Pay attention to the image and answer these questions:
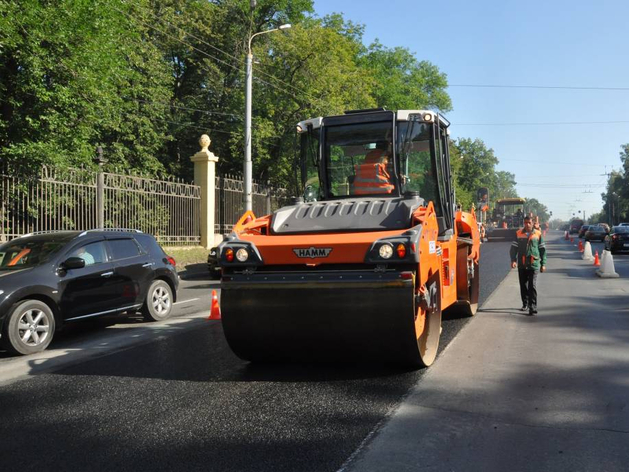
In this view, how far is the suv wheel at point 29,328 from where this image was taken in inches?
269

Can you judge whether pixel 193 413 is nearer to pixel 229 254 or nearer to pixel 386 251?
pixel 229 254

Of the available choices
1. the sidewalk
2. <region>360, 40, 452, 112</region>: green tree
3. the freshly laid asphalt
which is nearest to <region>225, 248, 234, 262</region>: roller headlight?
the freshly laid asphalt

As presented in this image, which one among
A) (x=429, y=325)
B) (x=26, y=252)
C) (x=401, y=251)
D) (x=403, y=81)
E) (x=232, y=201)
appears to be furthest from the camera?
(x=403, y=81)

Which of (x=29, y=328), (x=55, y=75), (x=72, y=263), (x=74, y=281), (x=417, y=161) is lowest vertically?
(x=29, y=328)

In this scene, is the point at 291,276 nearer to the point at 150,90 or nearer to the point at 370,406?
the point at 370,406

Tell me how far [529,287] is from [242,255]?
6.08 m

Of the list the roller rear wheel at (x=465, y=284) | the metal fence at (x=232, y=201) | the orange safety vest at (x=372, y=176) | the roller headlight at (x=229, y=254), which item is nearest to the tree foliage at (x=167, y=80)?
the metal fence at (x=232, y=201)

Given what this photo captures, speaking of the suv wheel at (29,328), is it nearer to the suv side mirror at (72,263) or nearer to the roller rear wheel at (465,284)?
the suv side mirror at (72,263)

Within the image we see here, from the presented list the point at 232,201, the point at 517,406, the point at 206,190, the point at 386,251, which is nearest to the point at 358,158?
the point at 386,251

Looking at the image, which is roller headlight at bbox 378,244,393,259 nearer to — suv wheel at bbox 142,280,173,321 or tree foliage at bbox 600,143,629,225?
suv wheel at bbox 142,280,173,321

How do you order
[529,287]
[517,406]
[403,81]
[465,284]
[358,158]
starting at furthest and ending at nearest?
[403,81]
[529,287]
[465,284]
[358,158]
[517,406]

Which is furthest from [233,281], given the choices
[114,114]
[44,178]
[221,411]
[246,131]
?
[114,114]

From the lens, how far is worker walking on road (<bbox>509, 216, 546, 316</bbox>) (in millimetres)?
9742

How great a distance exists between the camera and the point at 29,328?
23.2 feet
